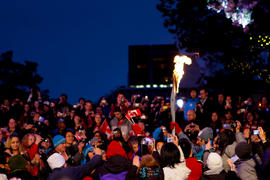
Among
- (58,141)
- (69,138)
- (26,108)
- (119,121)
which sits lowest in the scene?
(69,138)

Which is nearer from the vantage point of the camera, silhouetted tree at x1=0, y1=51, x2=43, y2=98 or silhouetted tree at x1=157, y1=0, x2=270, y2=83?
silhouetted tree at x1=157, y1=0, x2=270, y2=83

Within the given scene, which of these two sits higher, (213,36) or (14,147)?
(213,36)

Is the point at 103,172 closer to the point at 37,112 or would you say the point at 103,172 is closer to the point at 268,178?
the point at 268,178

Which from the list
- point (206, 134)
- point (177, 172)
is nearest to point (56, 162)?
point (177, 172)

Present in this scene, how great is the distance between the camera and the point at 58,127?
1266 centimetres

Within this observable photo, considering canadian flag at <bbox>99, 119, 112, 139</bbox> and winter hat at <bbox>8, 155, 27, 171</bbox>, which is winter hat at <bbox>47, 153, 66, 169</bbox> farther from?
canadian flag at <bbox>99, 119, 112, 139</bbox>

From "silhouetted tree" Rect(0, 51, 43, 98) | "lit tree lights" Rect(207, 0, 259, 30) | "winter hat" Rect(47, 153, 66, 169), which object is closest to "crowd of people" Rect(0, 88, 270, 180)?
"winter hat" Rect(47, 153, 66, 169)

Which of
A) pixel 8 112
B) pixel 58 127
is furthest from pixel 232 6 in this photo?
pixel 8 112

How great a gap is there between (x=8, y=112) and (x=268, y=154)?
1171 centimetres

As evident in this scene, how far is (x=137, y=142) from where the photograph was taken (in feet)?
28.2

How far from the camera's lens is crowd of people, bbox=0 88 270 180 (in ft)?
19.1

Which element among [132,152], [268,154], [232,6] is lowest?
[132,152]

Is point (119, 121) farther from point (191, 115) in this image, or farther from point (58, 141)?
point (58, 141)

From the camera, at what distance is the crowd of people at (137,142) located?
5809 mm
